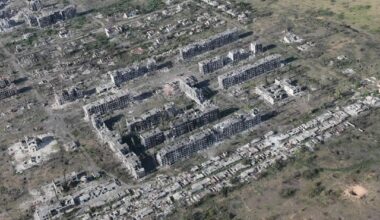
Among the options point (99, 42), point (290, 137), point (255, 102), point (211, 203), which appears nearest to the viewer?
point (211, 203)

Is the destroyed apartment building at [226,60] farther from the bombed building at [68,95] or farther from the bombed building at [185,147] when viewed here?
the bombed building at [68,95]

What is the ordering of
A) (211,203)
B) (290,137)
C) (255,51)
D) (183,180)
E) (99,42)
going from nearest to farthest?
(211,203)
(183,180)
(290,137)
(255,51)
(99,42)

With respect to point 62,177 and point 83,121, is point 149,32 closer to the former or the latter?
point 83,121

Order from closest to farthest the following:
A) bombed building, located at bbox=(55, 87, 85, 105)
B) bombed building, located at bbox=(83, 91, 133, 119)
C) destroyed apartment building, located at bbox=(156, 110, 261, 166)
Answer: destroyed apartment building, located at bbox=(156, 110, 261, 166)
bombed building, located at bbox=(83, 91, 133, 119)
bombed building, located at bbox=(55, 87, 85, 105)

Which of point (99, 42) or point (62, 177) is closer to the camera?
point (62, 177)

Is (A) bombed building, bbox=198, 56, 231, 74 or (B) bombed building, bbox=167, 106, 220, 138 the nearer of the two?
(B) bombed building, bbox=167, 106, 220, 138

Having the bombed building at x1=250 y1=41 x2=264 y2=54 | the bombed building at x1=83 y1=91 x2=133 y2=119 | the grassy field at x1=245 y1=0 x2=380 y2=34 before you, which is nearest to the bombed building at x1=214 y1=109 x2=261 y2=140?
the bombed building at x1=83 y1=91 x2=133 y2=119

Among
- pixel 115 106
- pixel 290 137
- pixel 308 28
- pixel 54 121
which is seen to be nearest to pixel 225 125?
pixel 290 137

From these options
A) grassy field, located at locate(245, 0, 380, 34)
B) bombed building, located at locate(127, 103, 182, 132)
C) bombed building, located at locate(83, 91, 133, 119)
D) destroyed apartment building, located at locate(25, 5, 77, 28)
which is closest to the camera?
bombed building, located at locate(127, 103, 182, 132)

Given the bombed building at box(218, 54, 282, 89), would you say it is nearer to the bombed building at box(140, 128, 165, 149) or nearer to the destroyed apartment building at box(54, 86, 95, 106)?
the bombed building at box(140, 128, 165, 149)
